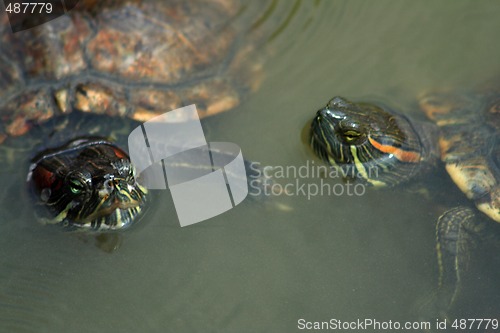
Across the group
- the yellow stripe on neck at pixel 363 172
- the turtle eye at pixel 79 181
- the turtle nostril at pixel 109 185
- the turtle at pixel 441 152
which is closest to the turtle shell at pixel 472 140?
the turtle at pixel 441 152

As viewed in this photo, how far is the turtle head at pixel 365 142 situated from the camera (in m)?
3.49

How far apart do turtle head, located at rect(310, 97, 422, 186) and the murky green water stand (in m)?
0.13

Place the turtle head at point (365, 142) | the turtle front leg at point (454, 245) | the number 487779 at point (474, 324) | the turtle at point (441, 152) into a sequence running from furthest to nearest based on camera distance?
the turtle head at point (365, 142)
the turtle at point (441, 152)
the turtle front leg at point (454, 245)
the number 487779 at point (474, 324)

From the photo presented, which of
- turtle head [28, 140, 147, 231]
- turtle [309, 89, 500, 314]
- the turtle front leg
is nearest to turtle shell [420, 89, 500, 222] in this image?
turtle [309, 89, 500, 314]

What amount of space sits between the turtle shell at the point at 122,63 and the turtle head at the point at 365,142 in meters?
0.63

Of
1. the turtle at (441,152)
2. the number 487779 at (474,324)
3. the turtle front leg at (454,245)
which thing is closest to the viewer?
the number 487779 at (474,324)

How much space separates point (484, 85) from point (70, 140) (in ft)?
9.08

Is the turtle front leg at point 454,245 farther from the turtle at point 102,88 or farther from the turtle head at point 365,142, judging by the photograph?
the turtle at point 102,88

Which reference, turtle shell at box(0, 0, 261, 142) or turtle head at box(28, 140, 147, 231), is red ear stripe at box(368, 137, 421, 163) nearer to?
turtle shell at box(0, 0, 261, 142)

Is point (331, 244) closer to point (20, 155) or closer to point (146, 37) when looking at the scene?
point (146, 37)

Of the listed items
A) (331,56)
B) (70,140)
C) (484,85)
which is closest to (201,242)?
(70,140)

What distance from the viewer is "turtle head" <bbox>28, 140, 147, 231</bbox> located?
324 centimetres

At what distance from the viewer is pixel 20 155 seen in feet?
11.9

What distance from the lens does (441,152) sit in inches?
144
